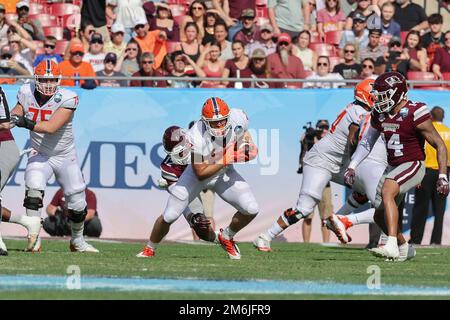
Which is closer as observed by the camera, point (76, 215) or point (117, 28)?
point (76, 215)

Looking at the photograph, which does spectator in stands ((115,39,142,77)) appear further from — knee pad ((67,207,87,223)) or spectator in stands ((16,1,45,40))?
knee pad ((67,207,87,223))

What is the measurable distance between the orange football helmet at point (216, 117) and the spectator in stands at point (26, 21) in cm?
720

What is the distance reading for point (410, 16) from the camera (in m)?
18.3

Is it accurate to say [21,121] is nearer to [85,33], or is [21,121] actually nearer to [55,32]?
[85,33]

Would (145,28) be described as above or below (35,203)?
above

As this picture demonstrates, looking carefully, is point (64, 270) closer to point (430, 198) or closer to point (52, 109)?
point (52, 109)

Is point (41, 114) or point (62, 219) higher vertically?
point (41, 114)

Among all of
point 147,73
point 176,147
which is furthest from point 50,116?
point 147,73

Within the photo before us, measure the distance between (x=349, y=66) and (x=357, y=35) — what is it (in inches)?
44.6

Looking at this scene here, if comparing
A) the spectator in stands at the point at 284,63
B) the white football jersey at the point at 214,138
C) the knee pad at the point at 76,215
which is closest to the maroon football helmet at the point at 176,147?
the white football jersey at the point at 214,138

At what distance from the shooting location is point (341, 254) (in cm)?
1312

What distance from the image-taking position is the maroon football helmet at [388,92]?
1140cm

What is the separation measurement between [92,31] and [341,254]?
6253 millimetres
